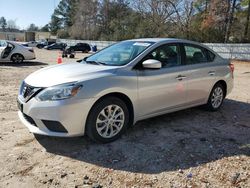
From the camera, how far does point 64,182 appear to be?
11.6 feet

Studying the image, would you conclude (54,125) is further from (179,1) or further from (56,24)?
(56,24)

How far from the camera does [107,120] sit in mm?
4535

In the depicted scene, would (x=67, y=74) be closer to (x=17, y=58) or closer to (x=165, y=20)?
(x=17, y=58)

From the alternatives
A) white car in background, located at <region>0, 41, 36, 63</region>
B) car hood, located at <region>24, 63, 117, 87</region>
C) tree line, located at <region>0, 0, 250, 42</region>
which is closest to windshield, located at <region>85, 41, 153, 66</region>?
car hood, located at <region>24, 63, 117, 87</region>

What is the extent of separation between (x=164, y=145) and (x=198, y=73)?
6.36 feet

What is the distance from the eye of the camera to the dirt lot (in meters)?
3.62

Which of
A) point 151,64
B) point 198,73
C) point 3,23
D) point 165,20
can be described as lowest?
point 198,73

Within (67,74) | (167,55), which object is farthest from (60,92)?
(167,55)

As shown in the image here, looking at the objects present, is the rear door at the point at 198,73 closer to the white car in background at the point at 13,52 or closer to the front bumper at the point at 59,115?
the front bumper at the point at 59,115

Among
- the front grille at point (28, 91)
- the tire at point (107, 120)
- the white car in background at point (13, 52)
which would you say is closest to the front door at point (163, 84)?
the tire at point (107, 120)

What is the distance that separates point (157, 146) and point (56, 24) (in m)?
89.6

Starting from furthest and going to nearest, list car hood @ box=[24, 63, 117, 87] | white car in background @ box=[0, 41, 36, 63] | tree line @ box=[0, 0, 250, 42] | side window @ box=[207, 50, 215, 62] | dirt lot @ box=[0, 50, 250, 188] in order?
tree line @ box=[0, 0, 250, 42] < white car in background @ box=[0, 41, 36, 63] < side window @ box=[207, 50, 215, 62] < car hood @ box=[24, 63, 117, 87] < dirt lot @ box=[0, 50, 250, 188]

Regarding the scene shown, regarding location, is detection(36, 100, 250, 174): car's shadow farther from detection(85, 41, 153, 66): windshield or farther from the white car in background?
the white car in background

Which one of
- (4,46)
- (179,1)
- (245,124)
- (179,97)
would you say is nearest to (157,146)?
(179,97)
